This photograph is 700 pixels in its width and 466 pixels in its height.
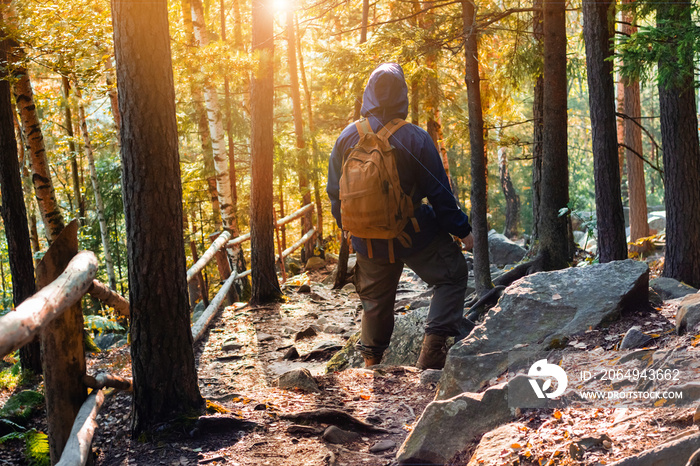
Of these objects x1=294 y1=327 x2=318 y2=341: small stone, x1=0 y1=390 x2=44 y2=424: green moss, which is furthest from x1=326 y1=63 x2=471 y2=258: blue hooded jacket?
x1=0 y1=390 x2=44 y2=424: green moss

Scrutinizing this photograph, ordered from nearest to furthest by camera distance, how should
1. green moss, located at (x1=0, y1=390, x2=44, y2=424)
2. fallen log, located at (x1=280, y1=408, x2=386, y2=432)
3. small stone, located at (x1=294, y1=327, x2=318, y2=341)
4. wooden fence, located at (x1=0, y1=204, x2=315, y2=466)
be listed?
wooden fence, located at (x1=0, y1=204, x2=315, y2=466) → fallen log, located at (x1=280, y1=408, x2=386, y2=432) → green moss, located at (x1=0, y1=390, x2=44, y2=424) → small stone, located at (x1=294, y1=327, x2=318, y2=341)

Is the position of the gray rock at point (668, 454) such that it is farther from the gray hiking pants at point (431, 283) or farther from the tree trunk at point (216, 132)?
the tree trunk at point (216, 132)

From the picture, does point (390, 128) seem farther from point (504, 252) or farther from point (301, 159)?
point (301, 159)

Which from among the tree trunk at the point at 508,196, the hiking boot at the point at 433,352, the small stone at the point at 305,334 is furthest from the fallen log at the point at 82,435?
the tree trunk at the point at 508,196

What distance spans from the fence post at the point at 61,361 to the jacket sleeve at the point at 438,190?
2.54m

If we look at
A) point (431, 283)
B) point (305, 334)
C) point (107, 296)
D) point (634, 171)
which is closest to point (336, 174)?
point (431, 283)

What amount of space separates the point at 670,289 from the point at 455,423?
4.91 metres

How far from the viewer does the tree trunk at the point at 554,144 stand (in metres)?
8.03

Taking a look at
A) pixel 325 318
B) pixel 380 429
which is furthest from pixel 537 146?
pixel 380 429

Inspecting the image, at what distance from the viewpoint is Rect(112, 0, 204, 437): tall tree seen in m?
3.72

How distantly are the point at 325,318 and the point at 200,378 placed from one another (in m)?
3.32

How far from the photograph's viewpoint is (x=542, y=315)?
4000 millimetres

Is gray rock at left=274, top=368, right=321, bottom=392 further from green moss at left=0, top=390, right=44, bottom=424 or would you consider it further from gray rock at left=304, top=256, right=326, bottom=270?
gray rock at left=304, top=256, right=326, bottom=270

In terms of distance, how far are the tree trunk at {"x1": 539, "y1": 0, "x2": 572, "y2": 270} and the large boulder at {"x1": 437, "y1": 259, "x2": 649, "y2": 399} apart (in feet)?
13.4
